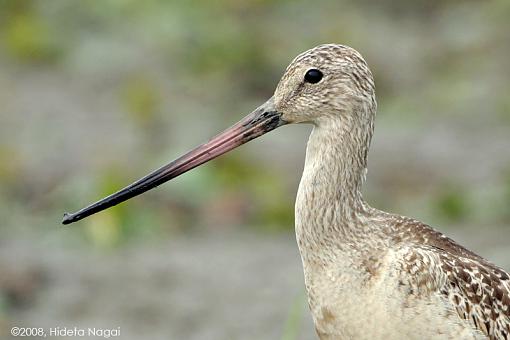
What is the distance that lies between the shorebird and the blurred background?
93 centimetres

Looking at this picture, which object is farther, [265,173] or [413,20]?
[413,20]

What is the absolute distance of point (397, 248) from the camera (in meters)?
6.07

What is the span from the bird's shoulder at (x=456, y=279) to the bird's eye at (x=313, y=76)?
735 mm

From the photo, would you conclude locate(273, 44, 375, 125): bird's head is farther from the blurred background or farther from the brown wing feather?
the blurred background

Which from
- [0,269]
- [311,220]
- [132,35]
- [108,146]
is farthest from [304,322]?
[132,35]

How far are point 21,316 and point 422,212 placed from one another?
3124 millimetres

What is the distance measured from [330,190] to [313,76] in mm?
510

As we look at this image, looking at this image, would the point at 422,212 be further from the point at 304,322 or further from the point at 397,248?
the point at 397,248

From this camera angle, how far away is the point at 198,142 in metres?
11.7

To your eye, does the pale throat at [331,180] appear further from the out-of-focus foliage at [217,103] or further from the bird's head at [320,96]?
the out-of-focus foliage at [217,103]

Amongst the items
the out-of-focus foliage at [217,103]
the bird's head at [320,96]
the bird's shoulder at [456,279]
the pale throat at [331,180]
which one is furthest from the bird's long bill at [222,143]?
the out-of-focus foliage at [217,103]

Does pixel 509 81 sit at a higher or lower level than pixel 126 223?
higher

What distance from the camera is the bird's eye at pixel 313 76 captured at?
614cm

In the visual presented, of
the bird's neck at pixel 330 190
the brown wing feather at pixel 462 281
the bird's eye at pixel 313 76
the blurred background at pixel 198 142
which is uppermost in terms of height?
the blurred background at pixel 198 142
